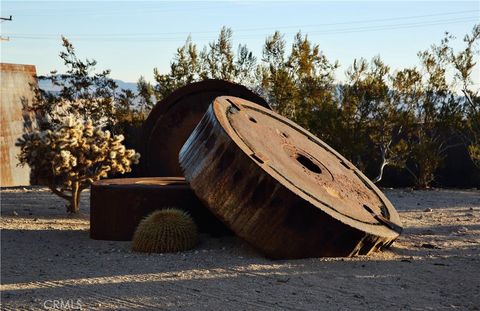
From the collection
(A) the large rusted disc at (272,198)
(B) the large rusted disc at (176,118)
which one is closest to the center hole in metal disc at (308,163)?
(A) the large rusted disc at (272,198)

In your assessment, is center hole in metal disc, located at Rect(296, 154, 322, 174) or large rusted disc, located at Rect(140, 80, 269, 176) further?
large rusted disc, located at Rect(140, 80, 269, 176)

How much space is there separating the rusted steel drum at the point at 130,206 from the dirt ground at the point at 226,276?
9.9 inches


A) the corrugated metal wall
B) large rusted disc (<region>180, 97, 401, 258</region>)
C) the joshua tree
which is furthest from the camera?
the corrugated metal wall

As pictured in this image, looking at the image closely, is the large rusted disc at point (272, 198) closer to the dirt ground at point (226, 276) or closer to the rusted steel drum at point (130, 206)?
the dirt ground at point (226, 276)

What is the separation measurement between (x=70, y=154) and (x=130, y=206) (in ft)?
6.24

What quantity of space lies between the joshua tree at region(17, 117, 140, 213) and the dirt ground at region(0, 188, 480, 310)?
1.00 m

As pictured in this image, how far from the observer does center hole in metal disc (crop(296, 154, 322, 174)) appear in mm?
8523

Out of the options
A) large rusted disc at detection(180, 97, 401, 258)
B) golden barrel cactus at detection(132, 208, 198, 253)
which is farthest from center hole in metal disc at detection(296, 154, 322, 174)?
golden barrel cactus at detection(132, 208, 198, 253)

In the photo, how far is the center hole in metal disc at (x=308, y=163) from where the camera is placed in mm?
8523

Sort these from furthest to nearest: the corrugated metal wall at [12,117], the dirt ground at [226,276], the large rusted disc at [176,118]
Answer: the corrugated metal wall at [12,117]
the large rusted disc at [176,118]
the dirt ground at [226,276]

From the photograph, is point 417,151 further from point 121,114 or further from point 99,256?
point 99,256

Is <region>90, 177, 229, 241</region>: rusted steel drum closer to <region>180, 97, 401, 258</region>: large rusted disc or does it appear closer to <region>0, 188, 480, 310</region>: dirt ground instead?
<region>0, 188, 480, 310</region>: dirt ground

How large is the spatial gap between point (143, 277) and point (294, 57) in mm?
11113

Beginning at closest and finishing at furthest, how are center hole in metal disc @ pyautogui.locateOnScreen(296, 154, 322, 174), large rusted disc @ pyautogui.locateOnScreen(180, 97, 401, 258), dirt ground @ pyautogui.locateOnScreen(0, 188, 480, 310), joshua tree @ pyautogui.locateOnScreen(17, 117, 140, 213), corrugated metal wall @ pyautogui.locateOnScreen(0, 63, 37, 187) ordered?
dirt ground @ pyautogui.locateOnScreen(0, 188, 480, 310) → large rusted disc @ pyautogui.locateOnScreen(180, 97, 401, 258) → center hole in metal disc @ pyautogui.locateOnScreen(296, 154, 322, 174) → joshua tree @ pyautogui.locateOnScreen(17, 117, 140, 213) → corrugated metal wall @ pyautogui.locateOnScreen(0, 63, 37, 187)
